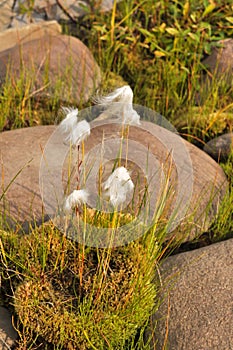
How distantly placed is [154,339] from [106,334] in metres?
0.18

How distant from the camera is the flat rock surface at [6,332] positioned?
6.55 feet

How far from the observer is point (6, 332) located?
204cm

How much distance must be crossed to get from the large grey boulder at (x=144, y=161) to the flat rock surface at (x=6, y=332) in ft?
1.40

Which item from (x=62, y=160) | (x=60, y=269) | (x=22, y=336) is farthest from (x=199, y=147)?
(x=22, y=336)

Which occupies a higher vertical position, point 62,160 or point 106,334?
point 62,160

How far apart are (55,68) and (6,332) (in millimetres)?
1792

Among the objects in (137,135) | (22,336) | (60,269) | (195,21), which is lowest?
(22,336)

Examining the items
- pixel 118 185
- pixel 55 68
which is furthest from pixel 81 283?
→ pixel 55 68

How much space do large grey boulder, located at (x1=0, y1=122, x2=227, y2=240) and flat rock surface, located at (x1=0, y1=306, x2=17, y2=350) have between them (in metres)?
0.43

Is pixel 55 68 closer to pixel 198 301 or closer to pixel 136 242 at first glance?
pixel 136 242

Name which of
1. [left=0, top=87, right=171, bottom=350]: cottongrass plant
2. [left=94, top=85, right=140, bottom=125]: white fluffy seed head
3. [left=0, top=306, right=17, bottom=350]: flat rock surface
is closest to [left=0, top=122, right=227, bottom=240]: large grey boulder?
[left=0, top=87, right=171, bottom=350]: cottongrass plant

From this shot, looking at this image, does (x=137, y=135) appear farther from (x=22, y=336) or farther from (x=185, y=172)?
(x=22, y=336)

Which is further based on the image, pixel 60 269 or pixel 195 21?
pixel 195 21

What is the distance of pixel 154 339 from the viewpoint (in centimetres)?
207
